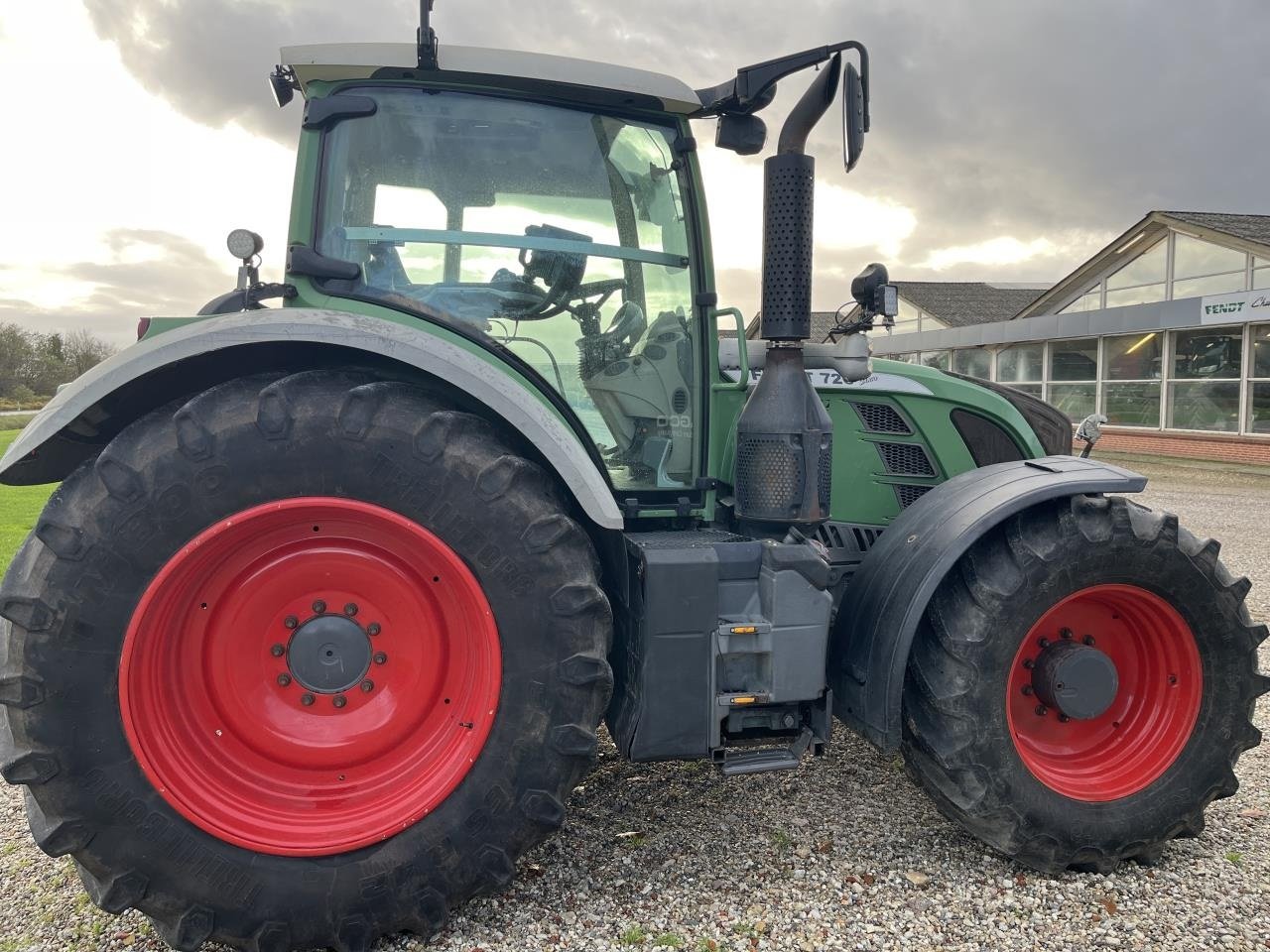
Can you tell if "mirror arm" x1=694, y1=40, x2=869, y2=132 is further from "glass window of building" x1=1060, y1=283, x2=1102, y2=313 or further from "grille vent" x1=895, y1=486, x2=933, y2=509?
"glass window of building" x1=1060, y1=283, x2=1102, y2=313

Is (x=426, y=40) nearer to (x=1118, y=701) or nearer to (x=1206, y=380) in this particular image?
(x=1118, y=701)

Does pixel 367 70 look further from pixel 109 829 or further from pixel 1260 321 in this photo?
pixel 1260 321

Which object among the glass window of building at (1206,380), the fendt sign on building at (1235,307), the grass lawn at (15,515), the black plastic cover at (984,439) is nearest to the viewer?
the black plastic cover at (984,439)

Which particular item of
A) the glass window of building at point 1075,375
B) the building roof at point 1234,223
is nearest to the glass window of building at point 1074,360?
the glass window of building at point 1075,375

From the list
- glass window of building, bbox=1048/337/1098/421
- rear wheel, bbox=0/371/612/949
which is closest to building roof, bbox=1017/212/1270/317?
glass window of building, bbox=1048/337/1098/421

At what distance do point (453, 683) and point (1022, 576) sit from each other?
1847mm

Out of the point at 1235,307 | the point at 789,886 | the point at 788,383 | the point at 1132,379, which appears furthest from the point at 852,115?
the point at 1132,379

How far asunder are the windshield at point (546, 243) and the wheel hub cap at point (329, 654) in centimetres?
103

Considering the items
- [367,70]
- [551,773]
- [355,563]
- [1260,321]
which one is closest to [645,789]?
[551,773]

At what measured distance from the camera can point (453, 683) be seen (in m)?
2.52

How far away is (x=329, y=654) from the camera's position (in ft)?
8.04

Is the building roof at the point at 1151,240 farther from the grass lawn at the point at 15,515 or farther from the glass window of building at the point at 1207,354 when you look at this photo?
the grass lawn at the point at 15,515

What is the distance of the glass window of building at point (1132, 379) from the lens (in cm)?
1934

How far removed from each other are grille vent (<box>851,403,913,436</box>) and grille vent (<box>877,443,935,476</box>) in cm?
6
